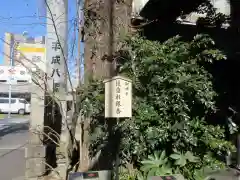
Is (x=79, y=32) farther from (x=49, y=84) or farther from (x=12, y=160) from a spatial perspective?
(x=12, y=160)

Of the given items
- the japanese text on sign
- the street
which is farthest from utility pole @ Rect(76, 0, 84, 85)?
the street

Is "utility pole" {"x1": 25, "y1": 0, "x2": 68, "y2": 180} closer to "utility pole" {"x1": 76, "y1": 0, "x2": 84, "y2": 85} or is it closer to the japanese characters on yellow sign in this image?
"utility pole" {"x1": 76, "y1": 0, "x2": 84, "y2": 85}

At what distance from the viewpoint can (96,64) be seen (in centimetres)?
633

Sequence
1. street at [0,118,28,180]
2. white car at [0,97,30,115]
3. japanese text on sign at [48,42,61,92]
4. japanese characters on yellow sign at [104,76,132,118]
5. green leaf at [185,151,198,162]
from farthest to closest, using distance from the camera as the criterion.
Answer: white car at [0,97,30,115]
street at [0,118,28,180]
japanese text on sign at [48,42,61,92]
green leaf at [185,151,198,162]
japanese characters on yellow sign at [104,76,132,118]

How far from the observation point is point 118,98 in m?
4.55

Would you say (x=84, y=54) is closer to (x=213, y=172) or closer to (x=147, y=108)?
(x=147, y=108)

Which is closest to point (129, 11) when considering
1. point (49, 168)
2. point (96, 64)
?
point (96, 64)

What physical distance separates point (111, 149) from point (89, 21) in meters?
2.42

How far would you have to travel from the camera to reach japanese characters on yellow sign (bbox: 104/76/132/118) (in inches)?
178

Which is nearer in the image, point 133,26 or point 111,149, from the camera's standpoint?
point 111,149

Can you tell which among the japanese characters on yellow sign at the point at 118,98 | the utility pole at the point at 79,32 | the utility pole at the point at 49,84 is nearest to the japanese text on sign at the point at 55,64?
the utility pole at the point at 49,84

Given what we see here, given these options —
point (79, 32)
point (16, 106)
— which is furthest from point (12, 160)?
point (16, 106)

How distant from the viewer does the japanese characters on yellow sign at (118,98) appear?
4.51m

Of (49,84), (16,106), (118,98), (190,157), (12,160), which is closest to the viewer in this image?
(118,98)
